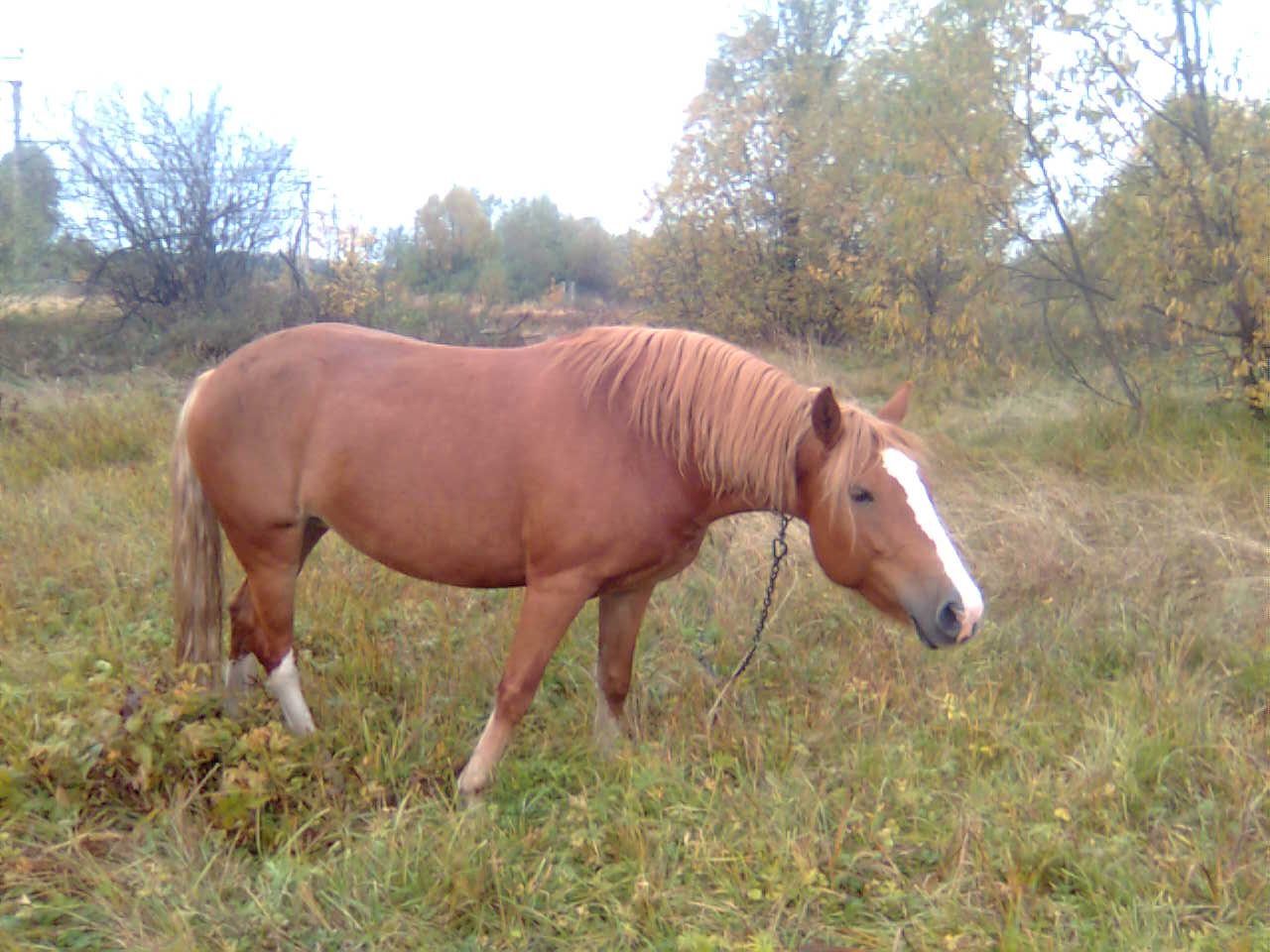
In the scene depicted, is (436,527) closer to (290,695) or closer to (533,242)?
(290,695)

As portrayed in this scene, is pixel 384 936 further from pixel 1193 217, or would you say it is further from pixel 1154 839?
pixel 1193 217

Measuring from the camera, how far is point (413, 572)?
311cm

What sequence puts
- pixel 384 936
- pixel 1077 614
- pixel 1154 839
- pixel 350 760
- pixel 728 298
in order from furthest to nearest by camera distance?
pixel 728 298 → pixel 1077 614 → pixel 350 760 → pixel 1154 839 → pixel 384 936

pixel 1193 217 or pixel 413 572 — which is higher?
pixel 1193 217

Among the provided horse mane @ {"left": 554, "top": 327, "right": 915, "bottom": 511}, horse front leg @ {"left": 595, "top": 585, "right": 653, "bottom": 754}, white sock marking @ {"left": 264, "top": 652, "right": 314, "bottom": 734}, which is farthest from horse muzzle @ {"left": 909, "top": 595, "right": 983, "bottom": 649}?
white sock marking @ {"left": 264, "top": 652, "right": 314, "bottom": 734}

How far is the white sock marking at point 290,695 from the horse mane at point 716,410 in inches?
59.8

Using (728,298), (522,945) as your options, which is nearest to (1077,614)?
(522,945)

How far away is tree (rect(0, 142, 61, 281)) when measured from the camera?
1080 cm

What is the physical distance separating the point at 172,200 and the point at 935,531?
12817 millimetres

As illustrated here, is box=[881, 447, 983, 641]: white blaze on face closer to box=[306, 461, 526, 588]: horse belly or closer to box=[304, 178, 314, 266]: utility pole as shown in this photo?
box=[306, 461, 526, 588]: horse belly

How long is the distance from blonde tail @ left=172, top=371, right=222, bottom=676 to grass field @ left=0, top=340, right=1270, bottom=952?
19cm

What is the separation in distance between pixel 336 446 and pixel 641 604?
124cm

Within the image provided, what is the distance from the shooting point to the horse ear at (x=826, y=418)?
2.54 metres

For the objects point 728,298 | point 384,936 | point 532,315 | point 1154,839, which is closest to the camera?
point 384,936
